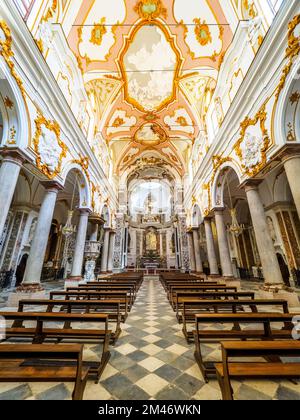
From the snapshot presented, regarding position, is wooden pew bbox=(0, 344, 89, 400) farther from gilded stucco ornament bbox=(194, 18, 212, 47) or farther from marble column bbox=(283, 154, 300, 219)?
gilded stucco ornament bbox=(194, 18, 212, 47)

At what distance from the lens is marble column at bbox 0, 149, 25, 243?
175 inches

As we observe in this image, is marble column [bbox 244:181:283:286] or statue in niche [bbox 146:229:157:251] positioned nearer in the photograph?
marble column [bbox 244:181:283:286]

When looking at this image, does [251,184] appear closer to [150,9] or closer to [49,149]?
[49,149]

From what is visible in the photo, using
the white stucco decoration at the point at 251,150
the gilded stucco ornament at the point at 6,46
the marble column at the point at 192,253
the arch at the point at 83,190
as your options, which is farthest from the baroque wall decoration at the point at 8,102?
the marble column at the point at 192,253

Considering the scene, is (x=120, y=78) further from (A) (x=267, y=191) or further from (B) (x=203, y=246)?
(B) (x=203, y=246)

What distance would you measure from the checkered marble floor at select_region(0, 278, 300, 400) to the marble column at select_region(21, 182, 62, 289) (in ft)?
Answer: 12.8

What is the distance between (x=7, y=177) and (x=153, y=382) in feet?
18.1

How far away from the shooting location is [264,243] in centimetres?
584

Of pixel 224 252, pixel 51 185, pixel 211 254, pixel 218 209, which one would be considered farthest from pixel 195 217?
pixel 51 185

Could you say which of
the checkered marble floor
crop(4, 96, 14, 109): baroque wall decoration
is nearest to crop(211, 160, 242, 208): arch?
the checkered marble floor

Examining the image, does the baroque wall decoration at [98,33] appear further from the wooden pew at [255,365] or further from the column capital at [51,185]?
the wooden pew at [255,365]

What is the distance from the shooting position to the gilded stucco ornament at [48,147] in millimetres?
5708

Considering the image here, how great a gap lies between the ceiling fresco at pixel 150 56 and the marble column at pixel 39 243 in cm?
690
